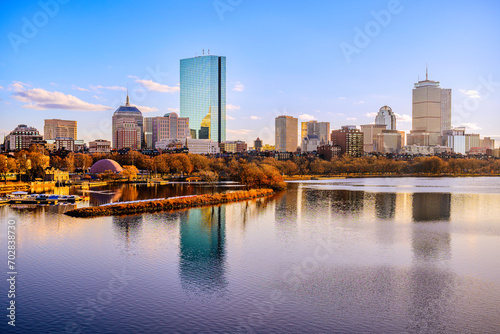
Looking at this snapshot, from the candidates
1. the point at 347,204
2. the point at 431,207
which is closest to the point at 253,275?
the point at 347,204

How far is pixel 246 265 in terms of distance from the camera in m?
24.9

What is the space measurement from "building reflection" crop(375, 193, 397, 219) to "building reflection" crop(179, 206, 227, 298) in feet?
50.6

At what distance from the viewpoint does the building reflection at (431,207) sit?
43312mm

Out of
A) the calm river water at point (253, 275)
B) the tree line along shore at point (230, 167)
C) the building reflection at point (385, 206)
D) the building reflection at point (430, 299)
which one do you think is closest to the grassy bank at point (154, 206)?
the calm river water at point (253, 275)

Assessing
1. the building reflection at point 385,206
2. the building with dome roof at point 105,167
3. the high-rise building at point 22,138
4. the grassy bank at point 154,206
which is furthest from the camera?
the high-rise building at point 22,138

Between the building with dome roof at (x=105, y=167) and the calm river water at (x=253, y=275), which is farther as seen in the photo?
the building with dome roof at (x=105, y=167)

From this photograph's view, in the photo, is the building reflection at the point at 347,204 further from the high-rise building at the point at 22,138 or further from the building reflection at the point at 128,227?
the high-rise building at the point at 22,138

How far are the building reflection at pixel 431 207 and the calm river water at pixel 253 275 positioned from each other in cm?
334

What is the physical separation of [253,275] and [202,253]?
5.21 m

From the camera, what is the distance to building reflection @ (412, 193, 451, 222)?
43312mm

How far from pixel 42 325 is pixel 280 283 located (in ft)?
33.6

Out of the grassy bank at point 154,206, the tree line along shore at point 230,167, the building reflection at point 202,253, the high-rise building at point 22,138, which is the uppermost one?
the high-rise building at point 22,138

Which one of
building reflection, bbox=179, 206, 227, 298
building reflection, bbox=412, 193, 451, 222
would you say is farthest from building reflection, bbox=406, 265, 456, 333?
building reflection, bbox=412, 193, 451, 222

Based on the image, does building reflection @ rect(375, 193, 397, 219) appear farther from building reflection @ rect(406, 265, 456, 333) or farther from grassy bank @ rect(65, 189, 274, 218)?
building reflection @ rect(406, 265, 456, 333)
